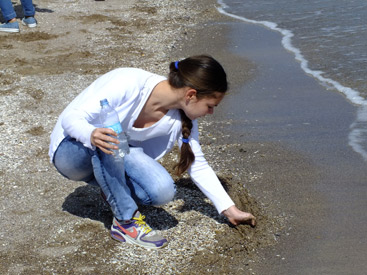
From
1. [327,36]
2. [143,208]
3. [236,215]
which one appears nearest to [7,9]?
[327,36]

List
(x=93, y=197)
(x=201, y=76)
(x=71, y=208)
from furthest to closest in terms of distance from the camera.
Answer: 1. (x=93, y=197)
2. (x=71, y=208)
3. (x=201, y=76)

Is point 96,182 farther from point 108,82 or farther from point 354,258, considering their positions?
point 354,258

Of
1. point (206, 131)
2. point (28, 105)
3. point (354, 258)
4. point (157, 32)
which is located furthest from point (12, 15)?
point (354, 258)

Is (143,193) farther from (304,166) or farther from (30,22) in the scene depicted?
(30,22)

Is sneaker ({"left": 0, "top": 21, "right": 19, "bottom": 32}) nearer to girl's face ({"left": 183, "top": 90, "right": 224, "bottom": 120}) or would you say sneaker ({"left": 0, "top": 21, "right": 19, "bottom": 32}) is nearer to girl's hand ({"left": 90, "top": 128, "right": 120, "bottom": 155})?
girl's face ({"left": 183, "top": 90, "right": 224, "bottom": 120})

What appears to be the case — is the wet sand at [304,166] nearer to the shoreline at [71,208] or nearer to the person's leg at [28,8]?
the shoreline at [71,208]

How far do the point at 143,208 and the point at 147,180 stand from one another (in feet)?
1.62

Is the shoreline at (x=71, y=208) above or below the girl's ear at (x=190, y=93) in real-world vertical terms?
below

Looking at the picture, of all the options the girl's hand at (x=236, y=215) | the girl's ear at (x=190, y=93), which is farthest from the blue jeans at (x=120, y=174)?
the girl's ear at (x=190, y=93)

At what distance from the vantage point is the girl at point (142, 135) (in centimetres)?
301

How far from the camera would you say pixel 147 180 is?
3.25m

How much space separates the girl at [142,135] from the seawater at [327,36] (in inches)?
66.6

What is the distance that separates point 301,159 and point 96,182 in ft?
5.60

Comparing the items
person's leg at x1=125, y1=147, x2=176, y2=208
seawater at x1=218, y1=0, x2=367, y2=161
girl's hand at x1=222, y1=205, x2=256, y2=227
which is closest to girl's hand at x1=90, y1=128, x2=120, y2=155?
person's leg at x1=125, y1=147, x2=176, y2=208
